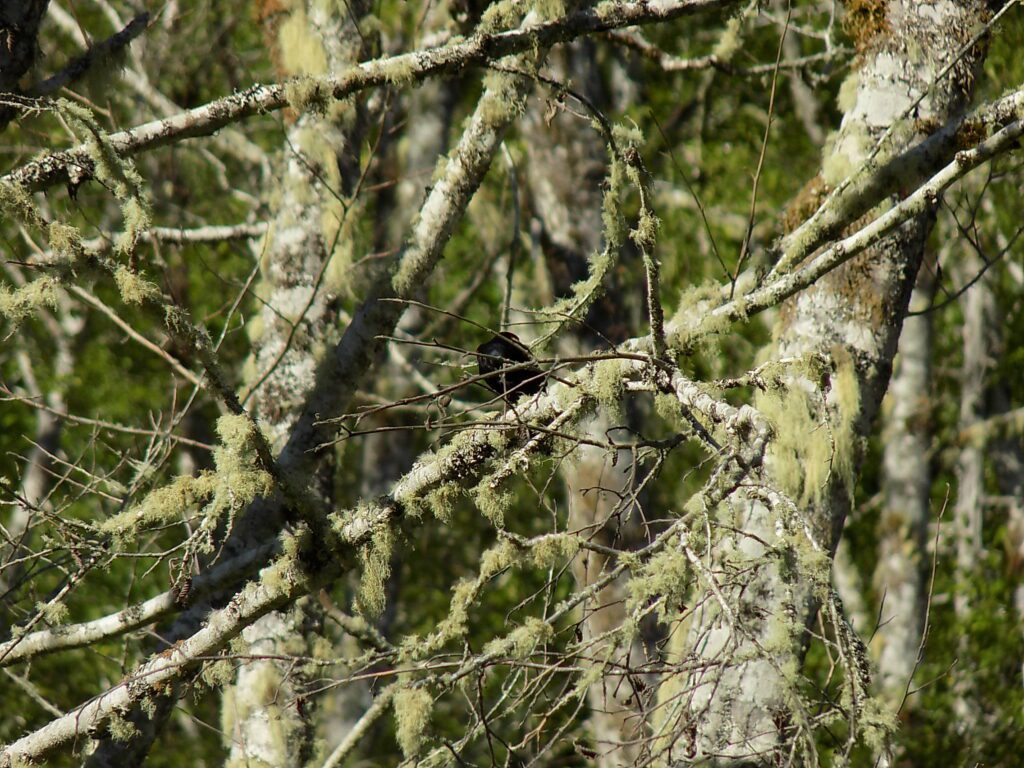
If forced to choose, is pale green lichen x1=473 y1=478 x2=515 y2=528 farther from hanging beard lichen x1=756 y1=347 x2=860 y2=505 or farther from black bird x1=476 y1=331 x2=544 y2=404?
hanging beard lichen x1=756 y1=347 x2=860 y2=505

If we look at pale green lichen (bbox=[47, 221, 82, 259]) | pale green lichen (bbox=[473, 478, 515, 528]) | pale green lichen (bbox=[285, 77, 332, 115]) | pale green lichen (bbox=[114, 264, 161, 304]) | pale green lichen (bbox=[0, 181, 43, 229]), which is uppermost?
pale green lichen (bbox=[285, 77, 332, 115])

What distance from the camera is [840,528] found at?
10.9 ft

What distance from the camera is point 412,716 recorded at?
10.1 feet

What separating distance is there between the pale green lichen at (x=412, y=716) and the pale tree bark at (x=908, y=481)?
7.15 m

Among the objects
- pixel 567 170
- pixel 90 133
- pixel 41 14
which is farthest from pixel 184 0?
pixel 90 133

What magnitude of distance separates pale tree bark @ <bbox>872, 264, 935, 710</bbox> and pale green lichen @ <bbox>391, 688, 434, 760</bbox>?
715 centimetres

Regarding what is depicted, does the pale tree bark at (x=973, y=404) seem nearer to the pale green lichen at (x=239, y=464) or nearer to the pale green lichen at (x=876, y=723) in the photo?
the pale green lichen at (x=876, y=723)

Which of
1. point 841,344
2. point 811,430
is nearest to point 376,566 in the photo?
point 811,430

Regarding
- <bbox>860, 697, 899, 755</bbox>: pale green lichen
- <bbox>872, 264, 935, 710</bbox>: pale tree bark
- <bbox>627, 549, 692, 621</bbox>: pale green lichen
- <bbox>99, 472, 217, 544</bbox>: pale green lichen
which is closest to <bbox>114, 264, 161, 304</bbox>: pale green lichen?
<bbox>99, 472, 217, 544</bbox>: pale green lichen

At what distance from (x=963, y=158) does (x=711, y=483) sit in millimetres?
1078

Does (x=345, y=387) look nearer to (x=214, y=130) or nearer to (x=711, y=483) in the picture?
(x=214, y=130)

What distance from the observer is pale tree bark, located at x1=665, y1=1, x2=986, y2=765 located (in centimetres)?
304

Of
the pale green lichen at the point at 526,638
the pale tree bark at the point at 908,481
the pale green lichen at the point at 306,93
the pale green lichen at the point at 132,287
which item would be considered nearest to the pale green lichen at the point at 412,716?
the pale green lichen at the point at 526,638

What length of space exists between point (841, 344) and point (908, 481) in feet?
23.8
